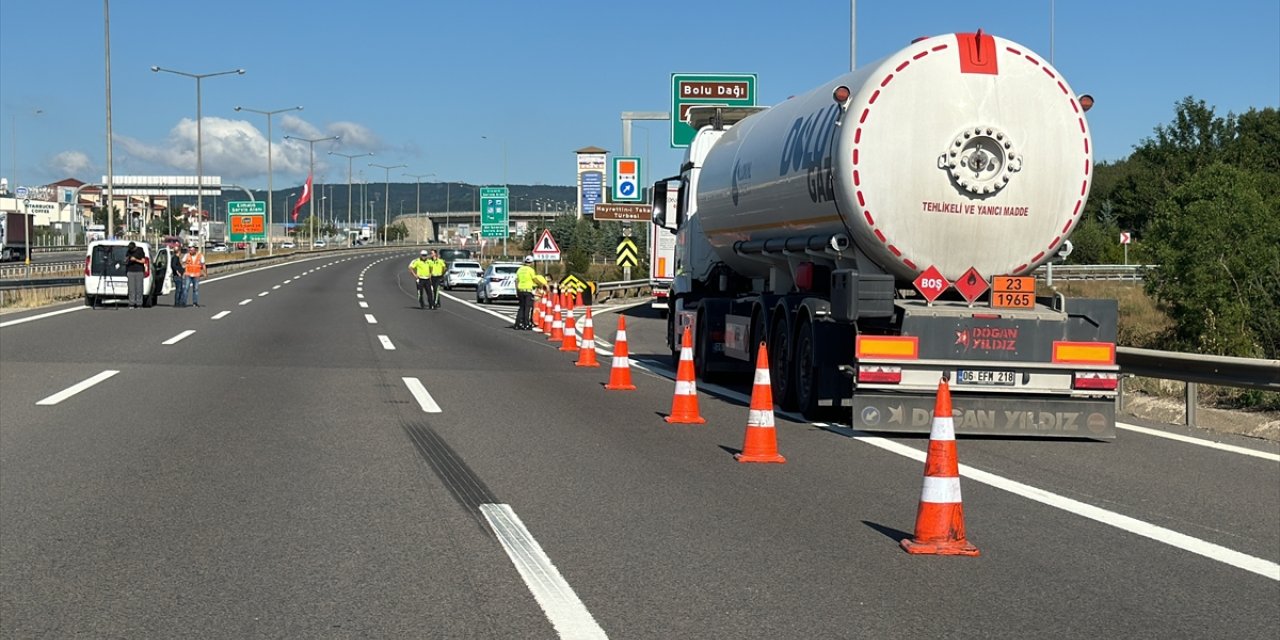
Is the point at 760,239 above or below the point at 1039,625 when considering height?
above

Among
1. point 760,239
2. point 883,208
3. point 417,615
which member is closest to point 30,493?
point 417,615

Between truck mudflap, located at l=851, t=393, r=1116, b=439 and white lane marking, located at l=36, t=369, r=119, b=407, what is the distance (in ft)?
25.3

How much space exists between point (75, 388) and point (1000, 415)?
31.0 ft

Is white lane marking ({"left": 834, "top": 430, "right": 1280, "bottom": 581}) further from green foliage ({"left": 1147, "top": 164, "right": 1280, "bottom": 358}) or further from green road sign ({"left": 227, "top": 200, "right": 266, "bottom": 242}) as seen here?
green road sign ({"left": 227, "top": 200, "right": 266, "bottom": 242})

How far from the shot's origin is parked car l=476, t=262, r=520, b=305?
1692 inches

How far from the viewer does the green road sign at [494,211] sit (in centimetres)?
6625

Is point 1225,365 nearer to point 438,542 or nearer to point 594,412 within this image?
point 594,412

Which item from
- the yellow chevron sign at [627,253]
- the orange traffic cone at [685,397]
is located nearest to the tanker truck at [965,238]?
the orange traffic cone at [685,397]

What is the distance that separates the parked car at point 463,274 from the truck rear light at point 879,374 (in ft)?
148

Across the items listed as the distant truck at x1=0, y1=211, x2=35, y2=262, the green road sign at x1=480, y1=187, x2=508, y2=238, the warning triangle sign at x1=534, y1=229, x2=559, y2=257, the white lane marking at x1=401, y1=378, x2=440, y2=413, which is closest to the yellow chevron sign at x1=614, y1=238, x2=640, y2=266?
the warning triangle sign at x1=534, y1=229, x2=559, y2=257

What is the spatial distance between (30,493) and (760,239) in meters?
8.43

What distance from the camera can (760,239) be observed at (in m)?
14.6

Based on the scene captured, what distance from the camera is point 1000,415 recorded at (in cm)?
1112

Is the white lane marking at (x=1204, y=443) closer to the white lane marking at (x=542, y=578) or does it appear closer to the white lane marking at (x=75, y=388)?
the white lane marking at (x=542, y=578)
